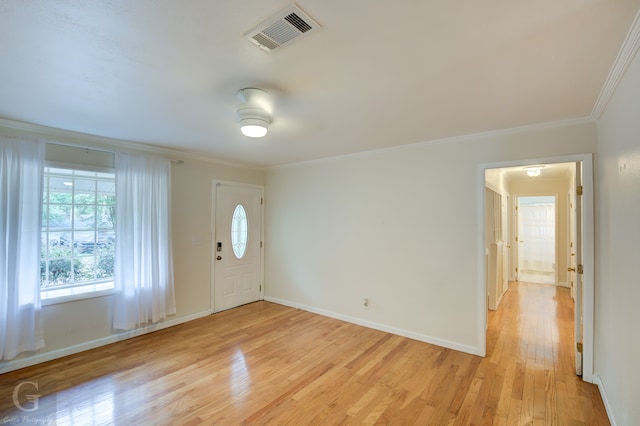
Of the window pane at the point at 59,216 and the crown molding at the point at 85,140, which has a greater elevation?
the crown molding at the point at 85,140

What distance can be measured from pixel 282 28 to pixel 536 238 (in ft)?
31.3

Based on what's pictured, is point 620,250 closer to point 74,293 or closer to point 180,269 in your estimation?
point 180,269

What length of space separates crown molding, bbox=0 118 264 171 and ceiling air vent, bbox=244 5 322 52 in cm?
297

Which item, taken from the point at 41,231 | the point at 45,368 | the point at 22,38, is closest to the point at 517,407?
the point at 22,38

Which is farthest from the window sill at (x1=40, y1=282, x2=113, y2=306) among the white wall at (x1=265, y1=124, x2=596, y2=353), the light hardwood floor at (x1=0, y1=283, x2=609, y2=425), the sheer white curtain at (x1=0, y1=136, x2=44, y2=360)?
the white wall at (x1=265, y1=124, x2=596, y2=353)

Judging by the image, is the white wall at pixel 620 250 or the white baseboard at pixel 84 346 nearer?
the white wall at pixel 620 250

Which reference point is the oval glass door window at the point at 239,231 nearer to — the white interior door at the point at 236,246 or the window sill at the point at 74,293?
the white interior door at the point at 236,246

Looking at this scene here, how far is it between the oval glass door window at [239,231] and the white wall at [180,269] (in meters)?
0.48

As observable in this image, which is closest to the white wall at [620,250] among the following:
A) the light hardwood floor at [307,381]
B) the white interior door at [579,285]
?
the white interior door at [579,285]

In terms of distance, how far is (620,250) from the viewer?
6.28ft

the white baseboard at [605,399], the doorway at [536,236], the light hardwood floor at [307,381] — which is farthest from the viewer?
the doorway at [536,236]

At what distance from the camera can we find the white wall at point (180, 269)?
3.16m

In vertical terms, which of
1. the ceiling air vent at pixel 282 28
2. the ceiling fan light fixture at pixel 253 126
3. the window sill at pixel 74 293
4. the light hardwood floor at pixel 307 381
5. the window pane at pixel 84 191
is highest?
the ceiling air vent at pixel 282 28

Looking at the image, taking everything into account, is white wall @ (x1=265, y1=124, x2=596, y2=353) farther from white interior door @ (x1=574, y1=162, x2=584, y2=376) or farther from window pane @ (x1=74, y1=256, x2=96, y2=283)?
window pane @ (x1=74, y1=256, x2=96, y2=283)
